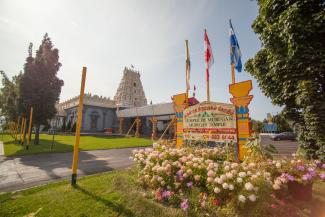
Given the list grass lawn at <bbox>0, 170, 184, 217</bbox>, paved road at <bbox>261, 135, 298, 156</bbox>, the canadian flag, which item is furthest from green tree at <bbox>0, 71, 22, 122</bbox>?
paved road at <bbox>261, 135, 298, 156</bbox>

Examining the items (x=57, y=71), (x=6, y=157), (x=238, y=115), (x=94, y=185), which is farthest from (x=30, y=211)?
(x=57, y=71)

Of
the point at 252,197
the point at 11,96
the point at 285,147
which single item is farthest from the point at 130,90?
the point at 252,197

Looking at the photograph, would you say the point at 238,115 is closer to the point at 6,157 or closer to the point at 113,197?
the point at 113,197

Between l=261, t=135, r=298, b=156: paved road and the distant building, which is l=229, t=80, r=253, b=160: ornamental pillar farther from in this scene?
the distant building

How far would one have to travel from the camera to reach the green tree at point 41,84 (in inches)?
643

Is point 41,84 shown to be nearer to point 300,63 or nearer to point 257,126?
point 300,63

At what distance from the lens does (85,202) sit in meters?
3.88

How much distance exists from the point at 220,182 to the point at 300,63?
5.11 meters

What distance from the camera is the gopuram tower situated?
57094 millimetres

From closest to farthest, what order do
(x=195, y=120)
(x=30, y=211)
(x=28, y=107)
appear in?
(x=30, y=211) → (x=195, y=120) → (x=28, y=107)

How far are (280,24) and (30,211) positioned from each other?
8.92 meters

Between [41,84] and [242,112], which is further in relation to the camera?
[41,84]

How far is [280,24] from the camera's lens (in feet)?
18.9

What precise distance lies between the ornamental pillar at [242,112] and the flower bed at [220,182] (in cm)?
110
